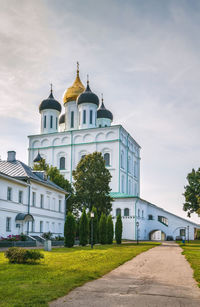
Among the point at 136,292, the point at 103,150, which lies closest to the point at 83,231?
the point at 136,292

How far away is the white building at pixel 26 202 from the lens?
28.5 meters

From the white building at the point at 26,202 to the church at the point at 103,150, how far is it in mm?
A: 17279

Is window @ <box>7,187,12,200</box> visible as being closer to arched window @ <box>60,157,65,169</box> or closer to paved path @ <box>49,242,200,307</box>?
paved path @ <box>49,242,200,307</box>

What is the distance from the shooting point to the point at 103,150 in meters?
59.7

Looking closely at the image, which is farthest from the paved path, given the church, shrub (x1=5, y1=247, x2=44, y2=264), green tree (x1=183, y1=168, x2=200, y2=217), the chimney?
green tree (x1=183, y1=168, x2=200, y2=217)

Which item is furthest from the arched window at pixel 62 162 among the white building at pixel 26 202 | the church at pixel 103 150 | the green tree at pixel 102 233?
the green tree at pixel 102 233

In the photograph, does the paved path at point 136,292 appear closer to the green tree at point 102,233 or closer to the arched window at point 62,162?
the green tree at point 102,233

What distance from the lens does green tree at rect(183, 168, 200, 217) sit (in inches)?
2221

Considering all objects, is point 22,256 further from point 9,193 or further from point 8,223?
point 9,193

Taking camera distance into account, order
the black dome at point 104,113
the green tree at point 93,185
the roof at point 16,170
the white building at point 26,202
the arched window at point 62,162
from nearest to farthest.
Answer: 1. the white building at point 26,202
2. the roof at point 16,170
3. the green tree at point 93,185
4. the arched window at point 62,162
5. the black dome at point 104,113

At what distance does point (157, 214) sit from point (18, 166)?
107 ft

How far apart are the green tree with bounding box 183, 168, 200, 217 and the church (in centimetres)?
275

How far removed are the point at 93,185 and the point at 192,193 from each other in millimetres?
22115

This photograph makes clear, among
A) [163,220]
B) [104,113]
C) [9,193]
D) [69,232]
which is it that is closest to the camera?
[69,232]
